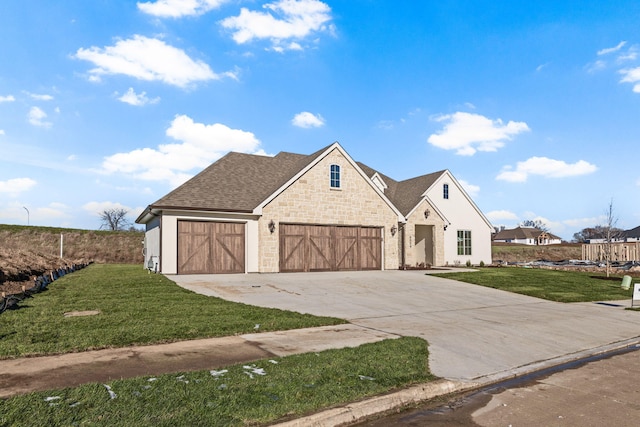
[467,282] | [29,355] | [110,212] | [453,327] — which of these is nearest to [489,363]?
[453,327]

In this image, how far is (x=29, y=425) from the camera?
3883 millimetres

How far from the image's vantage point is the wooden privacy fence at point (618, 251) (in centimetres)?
3784

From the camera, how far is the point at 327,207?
23844mm

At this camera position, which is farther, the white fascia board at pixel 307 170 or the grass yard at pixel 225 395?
the white fascia board at pixel 307 170

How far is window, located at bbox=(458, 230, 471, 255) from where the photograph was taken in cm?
3319

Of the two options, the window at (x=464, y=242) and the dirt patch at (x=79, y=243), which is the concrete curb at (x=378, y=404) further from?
the dirt patch at (x=79, y=243)

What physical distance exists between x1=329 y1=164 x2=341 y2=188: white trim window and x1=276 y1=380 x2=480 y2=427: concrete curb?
61.9 feet

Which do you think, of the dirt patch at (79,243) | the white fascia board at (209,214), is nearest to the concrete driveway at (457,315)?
the white fascia board at (209,214)

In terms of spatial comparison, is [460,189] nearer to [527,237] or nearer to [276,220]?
[276,220]

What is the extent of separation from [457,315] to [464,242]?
23.0 meters

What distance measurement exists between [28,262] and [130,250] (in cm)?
2179

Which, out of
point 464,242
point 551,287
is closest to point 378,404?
point 551,287

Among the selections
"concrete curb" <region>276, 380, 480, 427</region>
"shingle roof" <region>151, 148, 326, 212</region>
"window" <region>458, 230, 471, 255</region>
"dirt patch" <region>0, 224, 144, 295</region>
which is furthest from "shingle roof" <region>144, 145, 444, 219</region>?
"dirt patch" <region>0, 224, 144, 295</region>

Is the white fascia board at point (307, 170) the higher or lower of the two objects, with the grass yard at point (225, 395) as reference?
higher
